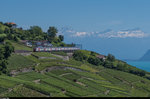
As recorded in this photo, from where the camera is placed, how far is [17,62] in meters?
66.7

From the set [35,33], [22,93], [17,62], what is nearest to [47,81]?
[22,93]

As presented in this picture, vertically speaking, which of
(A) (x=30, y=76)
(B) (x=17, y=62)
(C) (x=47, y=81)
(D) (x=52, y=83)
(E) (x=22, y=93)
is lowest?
(E) (x=22, y=93)

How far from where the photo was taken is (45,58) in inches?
3157

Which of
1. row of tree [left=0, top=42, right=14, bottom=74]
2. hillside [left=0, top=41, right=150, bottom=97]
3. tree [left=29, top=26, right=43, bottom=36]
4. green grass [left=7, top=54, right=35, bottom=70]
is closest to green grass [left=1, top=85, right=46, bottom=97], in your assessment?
hillside [left=0, top=41, right=150, bottom=97]

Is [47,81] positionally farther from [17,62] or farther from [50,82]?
[17,62]

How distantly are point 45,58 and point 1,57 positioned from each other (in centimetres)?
2004

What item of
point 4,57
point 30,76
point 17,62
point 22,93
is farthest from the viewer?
point 17,62

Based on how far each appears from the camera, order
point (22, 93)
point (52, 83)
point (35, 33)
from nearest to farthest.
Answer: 1. point (22, 93)
2. point (52, 83)
3. point (35, 33)

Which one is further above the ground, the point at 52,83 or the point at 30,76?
the point at 30,76

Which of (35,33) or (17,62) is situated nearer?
(17,62)

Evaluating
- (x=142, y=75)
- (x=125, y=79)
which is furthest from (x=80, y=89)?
(x=142, y=75)

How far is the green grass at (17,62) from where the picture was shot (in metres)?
61.6

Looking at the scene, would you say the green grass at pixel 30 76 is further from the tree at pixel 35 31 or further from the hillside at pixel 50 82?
the tree at pixel 35 31

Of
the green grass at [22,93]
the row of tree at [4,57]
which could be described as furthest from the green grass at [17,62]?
the green grass at [22,93]
